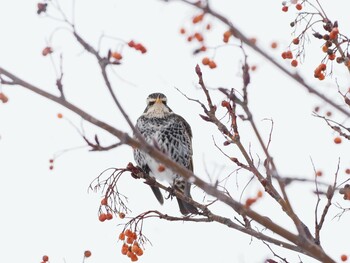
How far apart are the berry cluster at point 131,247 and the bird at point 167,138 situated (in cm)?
271

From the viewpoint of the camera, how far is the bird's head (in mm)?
7816

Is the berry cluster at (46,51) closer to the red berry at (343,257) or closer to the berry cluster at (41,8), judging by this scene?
the berry cluster at (41,8)

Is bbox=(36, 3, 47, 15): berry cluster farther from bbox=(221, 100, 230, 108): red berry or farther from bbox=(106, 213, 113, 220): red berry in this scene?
bbox=(106, 213, 113, 220): red berry

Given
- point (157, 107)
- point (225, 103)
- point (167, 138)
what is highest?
point (157, 107)

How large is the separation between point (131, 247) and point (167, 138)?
3.11 meters

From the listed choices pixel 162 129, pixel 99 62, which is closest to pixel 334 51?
pixel 99 62

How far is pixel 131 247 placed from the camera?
14.8ft

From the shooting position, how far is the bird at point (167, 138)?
24.1ft

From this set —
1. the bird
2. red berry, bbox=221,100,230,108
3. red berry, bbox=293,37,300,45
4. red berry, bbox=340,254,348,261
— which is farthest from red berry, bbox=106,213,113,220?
the bird

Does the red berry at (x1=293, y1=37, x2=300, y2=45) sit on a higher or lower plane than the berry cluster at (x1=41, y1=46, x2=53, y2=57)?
higher

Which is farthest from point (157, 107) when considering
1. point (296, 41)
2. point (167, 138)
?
point (296, 41)

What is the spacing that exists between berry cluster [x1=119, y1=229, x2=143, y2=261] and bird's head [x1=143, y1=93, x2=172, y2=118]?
3.36m

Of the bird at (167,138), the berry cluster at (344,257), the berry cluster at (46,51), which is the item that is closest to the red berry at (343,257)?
the berry cluster at (344,257)

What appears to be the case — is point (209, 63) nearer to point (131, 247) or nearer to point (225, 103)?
point (225, 103)
